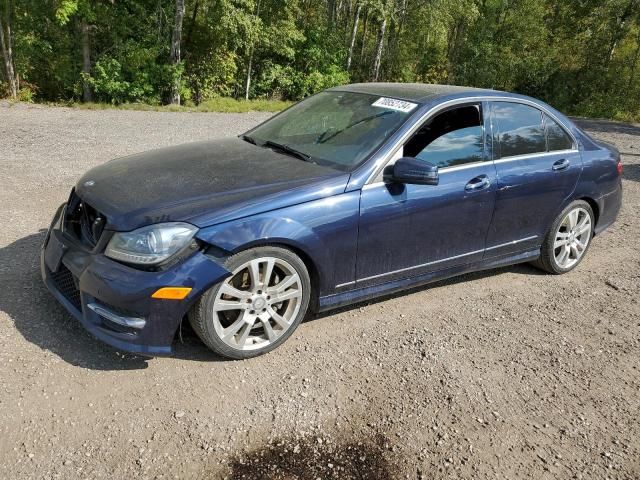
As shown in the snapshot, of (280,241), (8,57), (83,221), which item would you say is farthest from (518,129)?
(8,57)

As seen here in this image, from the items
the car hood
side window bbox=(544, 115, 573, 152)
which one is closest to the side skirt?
the car hood

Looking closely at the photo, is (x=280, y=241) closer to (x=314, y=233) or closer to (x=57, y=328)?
(x=314, y=233)

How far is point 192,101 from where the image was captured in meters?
19.8

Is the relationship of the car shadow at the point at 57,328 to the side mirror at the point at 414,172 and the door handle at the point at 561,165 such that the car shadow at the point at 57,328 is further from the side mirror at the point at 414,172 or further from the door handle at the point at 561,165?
the door handle at the point at 561,165

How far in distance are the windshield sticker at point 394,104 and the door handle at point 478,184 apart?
0.70 m

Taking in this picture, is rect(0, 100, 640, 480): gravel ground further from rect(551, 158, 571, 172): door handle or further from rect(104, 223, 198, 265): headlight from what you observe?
rect(551, 158, 571, 172): door handle

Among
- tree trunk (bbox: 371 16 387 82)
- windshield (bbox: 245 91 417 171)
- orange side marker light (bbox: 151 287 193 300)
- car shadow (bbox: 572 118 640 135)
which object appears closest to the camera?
orange side marker light (bbox: 151 287 193 300)

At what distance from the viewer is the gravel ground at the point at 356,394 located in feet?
8.18

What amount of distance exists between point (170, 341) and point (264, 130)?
213cm

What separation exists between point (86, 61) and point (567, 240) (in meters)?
16.4

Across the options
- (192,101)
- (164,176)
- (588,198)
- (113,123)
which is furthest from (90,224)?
(192,101)

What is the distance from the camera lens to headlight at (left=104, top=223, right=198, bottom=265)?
2.85 m

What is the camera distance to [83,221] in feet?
10.7

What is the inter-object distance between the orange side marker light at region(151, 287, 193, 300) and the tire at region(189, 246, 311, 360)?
0.13 m
